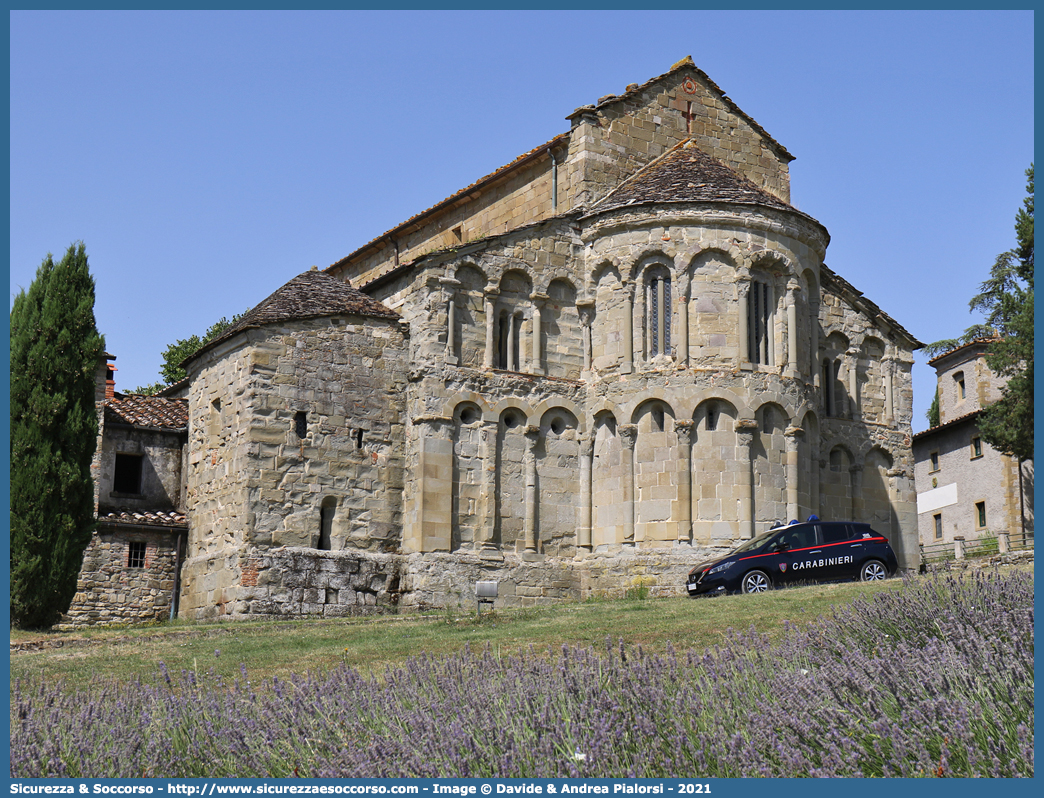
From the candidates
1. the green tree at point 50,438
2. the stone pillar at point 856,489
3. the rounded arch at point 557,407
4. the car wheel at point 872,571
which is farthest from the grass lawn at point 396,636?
the stone pillar at point 856,489

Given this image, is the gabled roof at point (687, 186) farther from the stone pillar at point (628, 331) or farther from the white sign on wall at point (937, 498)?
the white sign on wall at point (937, 498)

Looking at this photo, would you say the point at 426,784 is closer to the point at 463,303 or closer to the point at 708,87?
the point at 463,303

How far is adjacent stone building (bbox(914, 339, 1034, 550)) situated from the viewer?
45.9 m

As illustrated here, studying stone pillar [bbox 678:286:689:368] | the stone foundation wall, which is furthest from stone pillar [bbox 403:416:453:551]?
stone pillar [bbox 678:286:689:368]

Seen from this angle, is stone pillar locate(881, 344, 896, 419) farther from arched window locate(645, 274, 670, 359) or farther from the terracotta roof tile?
the terracotta roof tile

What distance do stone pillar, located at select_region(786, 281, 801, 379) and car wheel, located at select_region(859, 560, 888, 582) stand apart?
234 inches

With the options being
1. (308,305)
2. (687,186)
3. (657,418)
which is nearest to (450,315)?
(308,305)

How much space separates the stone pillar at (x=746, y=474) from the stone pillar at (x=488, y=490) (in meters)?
5.66

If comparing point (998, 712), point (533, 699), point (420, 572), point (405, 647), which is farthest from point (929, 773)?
point (420, 572)

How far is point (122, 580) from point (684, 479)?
13590 millimetres

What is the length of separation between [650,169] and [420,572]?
12.0 metres

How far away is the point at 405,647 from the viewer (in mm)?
16609

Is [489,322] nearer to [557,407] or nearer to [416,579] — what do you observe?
[557,407]

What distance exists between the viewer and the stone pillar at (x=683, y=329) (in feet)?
90.3
